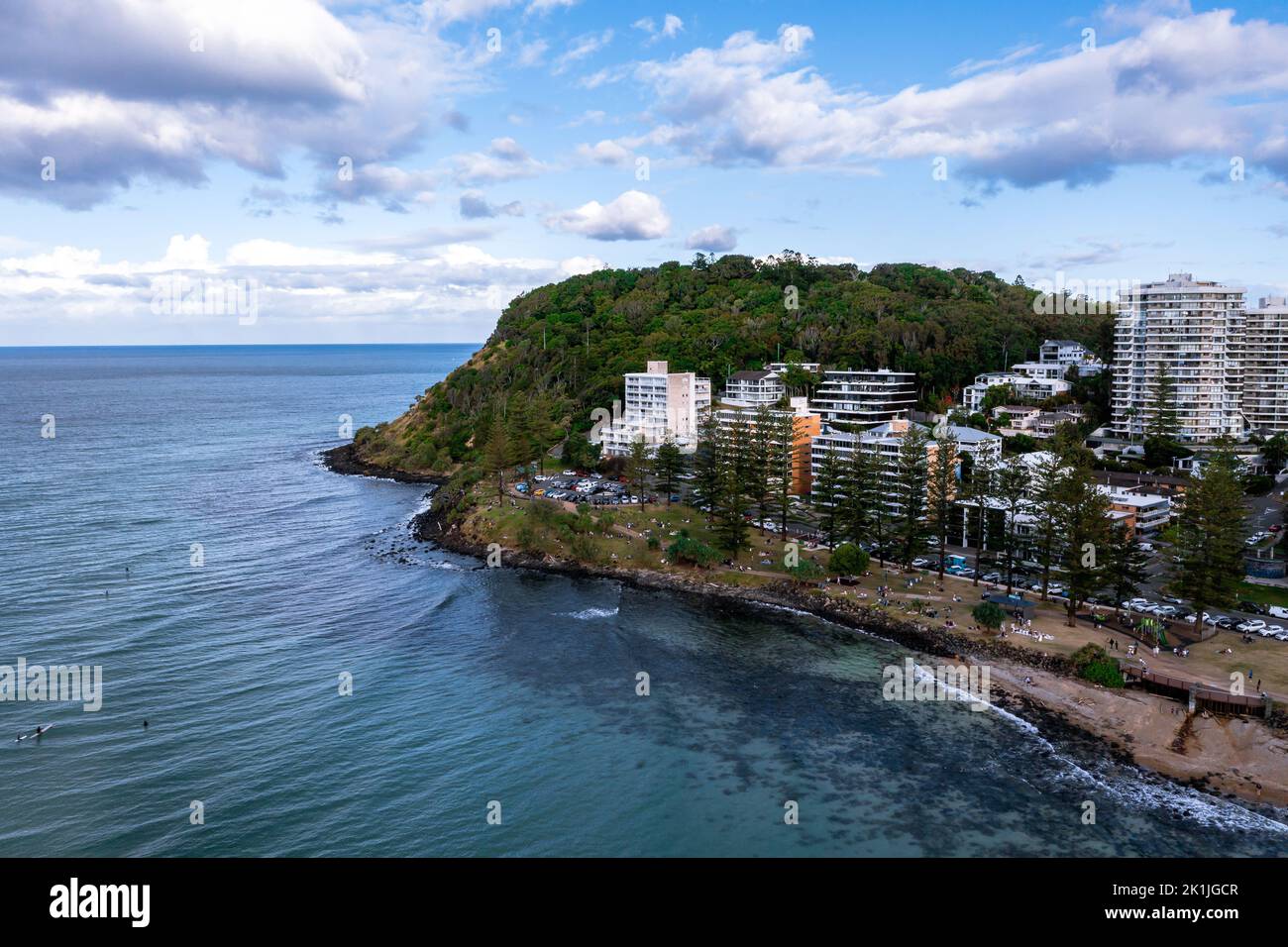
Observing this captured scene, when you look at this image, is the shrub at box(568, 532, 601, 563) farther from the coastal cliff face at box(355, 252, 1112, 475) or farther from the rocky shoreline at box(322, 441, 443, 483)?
the rocky shoreline at box(322, 441, 443, 483)

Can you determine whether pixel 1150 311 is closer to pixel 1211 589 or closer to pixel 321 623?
pixel 1211 589

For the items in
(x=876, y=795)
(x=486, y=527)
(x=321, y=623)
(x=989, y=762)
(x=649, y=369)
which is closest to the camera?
(x=876, y=795)

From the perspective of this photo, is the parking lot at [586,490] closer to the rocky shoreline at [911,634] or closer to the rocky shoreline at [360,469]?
the rocky shoreline at [911,634]

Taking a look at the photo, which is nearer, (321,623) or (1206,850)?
(1206,850)

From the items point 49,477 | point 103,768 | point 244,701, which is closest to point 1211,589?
point 244,701

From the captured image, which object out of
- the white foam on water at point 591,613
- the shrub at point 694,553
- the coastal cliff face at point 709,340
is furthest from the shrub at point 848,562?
the coastal cliff face at point 709,340

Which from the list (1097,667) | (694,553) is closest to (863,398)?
(694,553)
